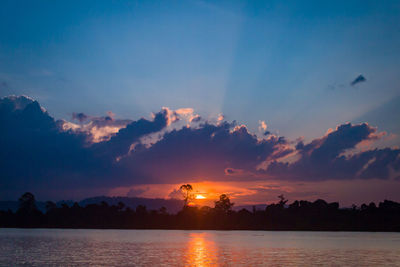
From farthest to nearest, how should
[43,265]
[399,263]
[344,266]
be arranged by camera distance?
[399,263]
[344,266]
[43,265]

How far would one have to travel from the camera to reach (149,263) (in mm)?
63312

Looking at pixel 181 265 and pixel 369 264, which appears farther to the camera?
pixel 369 264

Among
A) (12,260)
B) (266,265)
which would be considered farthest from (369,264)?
(12,260)

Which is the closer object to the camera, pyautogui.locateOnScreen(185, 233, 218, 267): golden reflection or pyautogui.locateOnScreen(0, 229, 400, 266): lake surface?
pyautogui.locateOnScreen(0, 229, 400, 266): lake surface

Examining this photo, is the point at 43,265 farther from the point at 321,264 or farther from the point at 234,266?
the point at 321,264

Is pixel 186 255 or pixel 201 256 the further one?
pixel 186 255

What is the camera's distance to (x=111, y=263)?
6328 cm

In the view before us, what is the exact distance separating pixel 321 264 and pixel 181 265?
23033 mm

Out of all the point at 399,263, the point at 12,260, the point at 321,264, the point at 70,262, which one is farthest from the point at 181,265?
the point at 399,263

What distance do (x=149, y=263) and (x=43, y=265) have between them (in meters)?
15.8

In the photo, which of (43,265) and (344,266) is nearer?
(43,265)

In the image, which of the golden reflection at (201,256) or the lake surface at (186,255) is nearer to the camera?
the lake surface at (186,255)

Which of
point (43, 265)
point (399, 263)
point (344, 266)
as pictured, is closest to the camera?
point (43, 265)

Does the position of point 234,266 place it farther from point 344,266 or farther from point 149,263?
point 344,266
